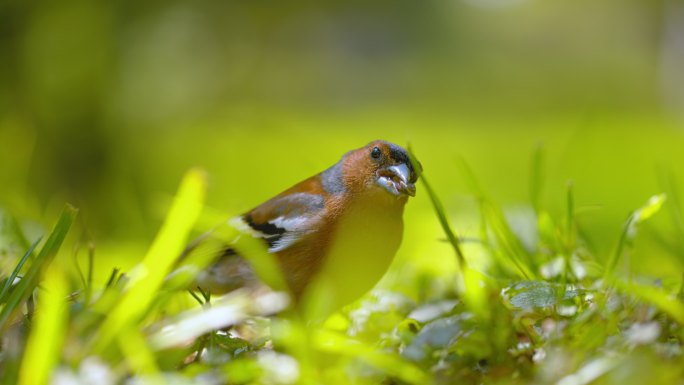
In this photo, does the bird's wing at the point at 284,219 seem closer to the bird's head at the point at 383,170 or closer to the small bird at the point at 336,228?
the small bird at the point at 336,228

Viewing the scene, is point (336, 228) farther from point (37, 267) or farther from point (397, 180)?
point (37, 267)

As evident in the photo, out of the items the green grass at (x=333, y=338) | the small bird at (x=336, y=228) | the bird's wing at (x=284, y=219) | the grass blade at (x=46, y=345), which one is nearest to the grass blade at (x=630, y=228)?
the green grass at (x=333, y=338)

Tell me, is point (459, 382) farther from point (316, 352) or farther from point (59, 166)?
point (59, 166)

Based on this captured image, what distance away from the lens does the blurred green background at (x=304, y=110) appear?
14.4ft

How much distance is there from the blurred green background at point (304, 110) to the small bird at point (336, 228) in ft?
1.54

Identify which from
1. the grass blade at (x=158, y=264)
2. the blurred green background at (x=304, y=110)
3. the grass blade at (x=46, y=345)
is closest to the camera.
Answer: the grass blade at (x=46, y=345)

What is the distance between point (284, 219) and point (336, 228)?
0.72 ft

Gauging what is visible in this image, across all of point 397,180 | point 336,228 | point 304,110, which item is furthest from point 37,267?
point 304,110

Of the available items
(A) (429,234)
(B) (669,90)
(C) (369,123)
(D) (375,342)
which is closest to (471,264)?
(D) (375,342)

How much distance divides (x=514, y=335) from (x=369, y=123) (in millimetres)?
10423

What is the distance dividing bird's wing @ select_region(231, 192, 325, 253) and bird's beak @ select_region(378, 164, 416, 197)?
18cm

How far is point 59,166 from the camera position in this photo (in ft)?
18.0

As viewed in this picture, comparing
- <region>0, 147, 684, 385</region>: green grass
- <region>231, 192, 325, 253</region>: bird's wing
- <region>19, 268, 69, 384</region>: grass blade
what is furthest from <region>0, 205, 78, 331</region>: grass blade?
<region>231, 192, 325, 253</region>: bird's wing

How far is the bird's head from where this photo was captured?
2037mm
